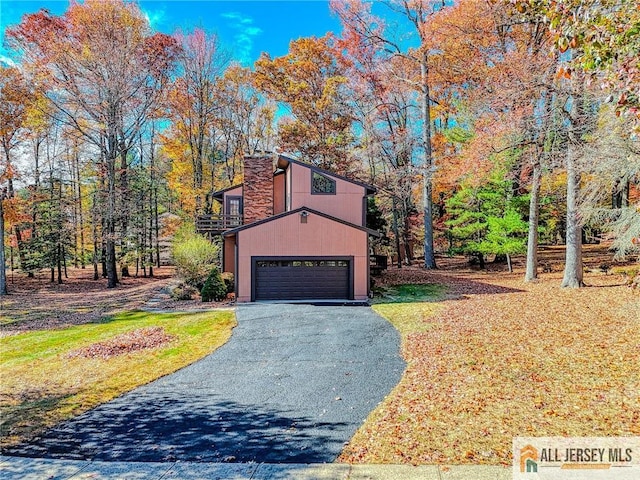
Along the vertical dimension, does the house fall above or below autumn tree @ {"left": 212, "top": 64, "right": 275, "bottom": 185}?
below

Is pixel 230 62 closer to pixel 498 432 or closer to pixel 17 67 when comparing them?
pixel 17 67

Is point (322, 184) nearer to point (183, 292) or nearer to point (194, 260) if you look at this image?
point (194, 260)

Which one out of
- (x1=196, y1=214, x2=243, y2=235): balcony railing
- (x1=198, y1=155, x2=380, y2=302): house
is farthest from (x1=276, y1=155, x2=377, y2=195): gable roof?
(x1=196, y1=214, x2=243, y2=235): balcony railing

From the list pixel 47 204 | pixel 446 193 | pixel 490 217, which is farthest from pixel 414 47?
pixel 47 204

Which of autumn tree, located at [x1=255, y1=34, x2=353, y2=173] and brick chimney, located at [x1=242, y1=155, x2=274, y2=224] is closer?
brick chimney, located at [x1=242, y1=155, x2=274, y2=224]

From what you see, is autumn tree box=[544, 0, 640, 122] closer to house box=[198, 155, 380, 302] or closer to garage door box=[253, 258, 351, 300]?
house box=[198, 155, 380, 302]

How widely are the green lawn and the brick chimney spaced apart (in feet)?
24.1

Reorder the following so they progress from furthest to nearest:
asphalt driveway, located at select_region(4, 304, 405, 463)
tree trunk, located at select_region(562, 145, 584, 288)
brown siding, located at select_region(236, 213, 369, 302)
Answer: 1. brown siding, located at select_region(236, 213, 369, 302)
2. tree trunk, located at select_region(562, 145, 584, 288)
3. asphalt driveway, located at select_region(4, 304, 405, 463)

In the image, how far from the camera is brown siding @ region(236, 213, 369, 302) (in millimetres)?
15375

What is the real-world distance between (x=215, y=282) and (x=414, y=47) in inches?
720

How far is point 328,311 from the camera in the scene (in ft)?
42.3

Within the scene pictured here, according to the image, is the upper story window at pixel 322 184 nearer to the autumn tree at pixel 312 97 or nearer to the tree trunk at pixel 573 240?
the autumn tree at pixel 312 97

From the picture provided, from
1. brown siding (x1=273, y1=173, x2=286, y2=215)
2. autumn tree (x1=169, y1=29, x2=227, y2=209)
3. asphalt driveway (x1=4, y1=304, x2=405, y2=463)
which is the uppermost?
autumn tree (x1=169, y1=29, x2=227, y2=209)

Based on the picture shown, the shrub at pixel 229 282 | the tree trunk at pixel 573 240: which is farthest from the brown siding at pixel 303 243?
the tree trunk at pixel 573 240
